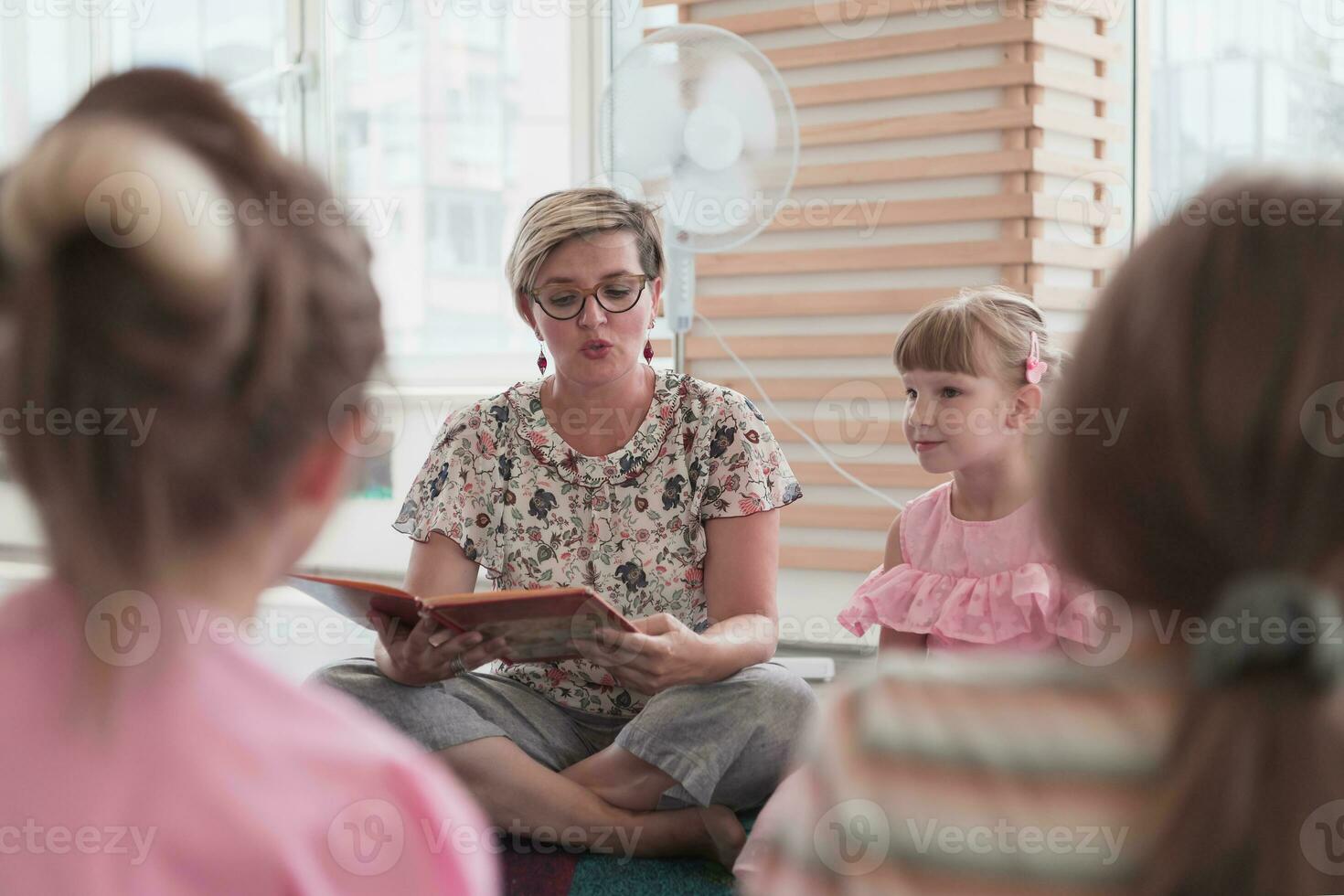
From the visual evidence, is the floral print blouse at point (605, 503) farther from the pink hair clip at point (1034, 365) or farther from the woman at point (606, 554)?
the pink hair clip at point (1034, 365)

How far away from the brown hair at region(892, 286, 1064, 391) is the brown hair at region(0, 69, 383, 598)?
6.15ft

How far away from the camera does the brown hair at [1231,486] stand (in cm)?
71

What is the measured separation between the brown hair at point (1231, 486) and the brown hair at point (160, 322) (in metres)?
0.49

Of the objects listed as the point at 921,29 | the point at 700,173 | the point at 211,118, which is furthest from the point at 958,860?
the point at 921,29

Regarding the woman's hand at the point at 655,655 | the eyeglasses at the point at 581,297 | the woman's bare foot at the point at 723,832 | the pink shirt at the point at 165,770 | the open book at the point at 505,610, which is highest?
the eyeglasses at the point at 581,297

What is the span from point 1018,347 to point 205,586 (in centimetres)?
203

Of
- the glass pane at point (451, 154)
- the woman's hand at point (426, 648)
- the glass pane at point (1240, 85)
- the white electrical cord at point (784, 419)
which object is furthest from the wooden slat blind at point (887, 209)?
the woman's hand at point (426, 648)

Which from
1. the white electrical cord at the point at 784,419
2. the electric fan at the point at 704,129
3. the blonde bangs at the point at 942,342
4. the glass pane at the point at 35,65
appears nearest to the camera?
the blonde bangs at the point at 942,342

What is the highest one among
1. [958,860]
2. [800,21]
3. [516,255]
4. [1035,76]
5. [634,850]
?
[800,21]

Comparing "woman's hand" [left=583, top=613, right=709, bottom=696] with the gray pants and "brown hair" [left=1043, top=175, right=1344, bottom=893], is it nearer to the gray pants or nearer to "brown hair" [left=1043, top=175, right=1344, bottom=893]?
the gray pants

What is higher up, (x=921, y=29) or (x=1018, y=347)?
(x=921, y=29)

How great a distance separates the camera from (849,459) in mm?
4113

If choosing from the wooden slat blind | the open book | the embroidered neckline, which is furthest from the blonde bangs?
the wooden slat blind

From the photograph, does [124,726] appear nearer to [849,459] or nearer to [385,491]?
[849,459]
